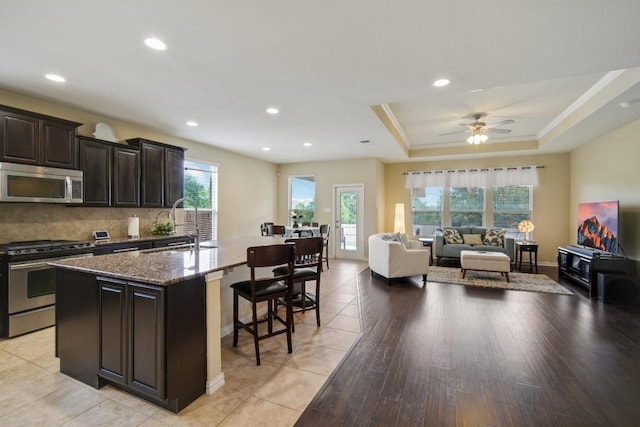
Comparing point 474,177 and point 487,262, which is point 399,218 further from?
point 487,262

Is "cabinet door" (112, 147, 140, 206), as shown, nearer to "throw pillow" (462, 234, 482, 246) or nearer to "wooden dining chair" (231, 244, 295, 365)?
"wooden dining chair" (231, 244, 295, 365)

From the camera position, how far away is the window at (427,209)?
8.00 meters

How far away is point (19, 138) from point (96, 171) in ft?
2.71

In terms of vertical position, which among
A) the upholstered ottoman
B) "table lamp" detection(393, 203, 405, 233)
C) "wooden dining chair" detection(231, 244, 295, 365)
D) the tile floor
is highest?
"table lamp" detection(393, 203, 405, 233)

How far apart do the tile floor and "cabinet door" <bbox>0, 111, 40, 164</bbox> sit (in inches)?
74.8

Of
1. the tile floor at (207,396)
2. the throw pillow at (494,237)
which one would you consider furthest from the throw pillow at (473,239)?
the tile floor at (207,396)

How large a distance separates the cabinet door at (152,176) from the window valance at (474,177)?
20.1ft

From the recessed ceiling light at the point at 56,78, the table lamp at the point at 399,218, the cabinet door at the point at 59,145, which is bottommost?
the table lamp at the point at 399,218

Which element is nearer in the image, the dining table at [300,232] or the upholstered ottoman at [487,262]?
the upholstered ottoman at [487,262]

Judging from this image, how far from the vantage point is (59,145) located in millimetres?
3482

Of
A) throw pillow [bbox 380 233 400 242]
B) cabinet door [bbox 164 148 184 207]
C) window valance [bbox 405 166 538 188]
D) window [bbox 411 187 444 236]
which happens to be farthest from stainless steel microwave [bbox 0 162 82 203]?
window [bbox 411 187 444 236]

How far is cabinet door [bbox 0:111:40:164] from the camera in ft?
10.0

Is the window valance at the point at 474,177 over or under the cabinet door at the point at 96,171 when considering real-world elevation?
over

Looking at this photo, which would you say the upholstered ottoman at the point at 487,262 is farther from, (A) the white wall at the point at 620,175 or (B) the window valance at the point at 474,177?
(B) the window valance at the point at 474,177
